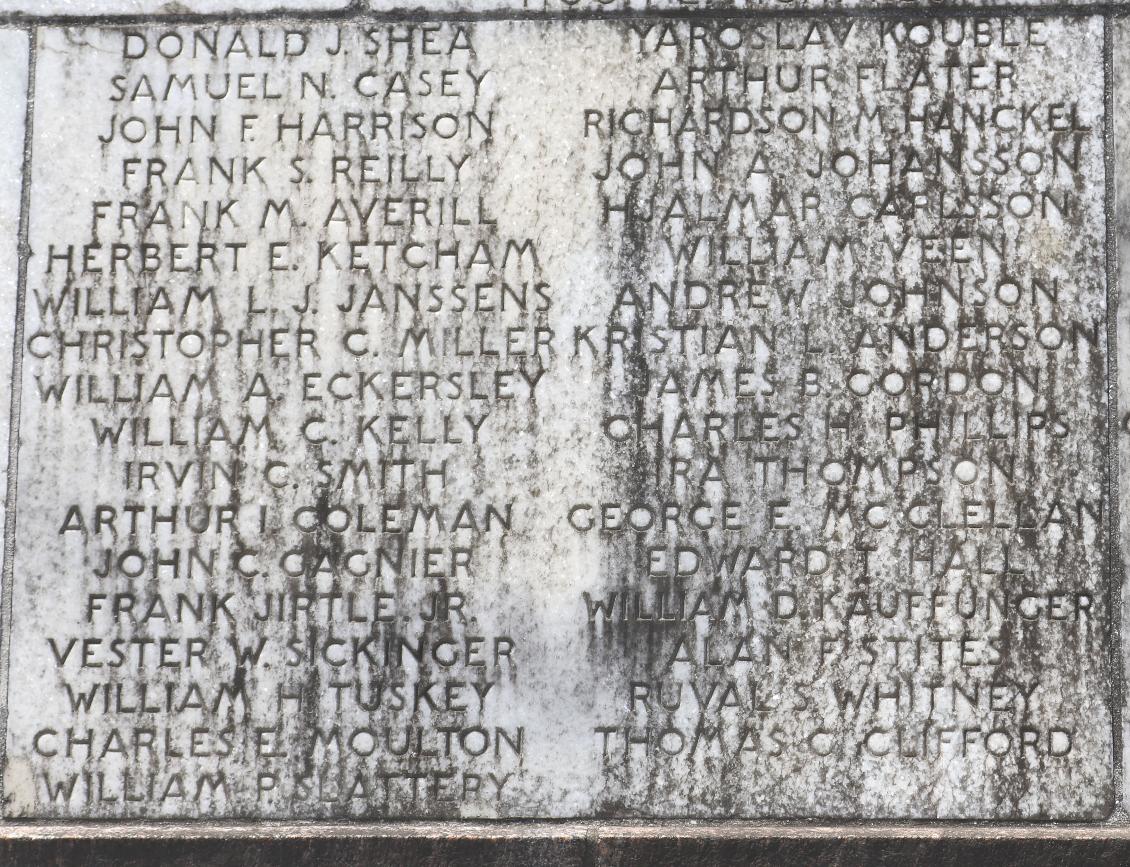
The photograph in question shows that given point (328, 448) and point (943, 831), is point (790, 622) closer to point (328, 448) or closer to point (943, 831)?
point (943, 831)

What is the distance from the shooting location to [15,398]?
4.98m

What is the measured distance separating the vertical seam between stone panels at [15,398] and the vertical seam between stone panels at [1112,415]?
418 centimetres

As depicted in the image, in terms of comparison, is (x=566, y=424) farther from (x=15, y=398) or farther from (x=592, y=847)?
(x=15, y=398)

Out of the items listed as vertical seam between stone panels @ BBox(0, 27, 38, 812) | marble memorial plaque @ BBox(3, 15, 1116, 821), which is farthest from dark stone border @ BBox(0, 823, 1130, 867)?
vertical seam between stone panels @ BBox(0, 27, 38, 812)

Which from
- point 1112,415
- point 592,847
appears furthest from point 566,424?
point 1112,415

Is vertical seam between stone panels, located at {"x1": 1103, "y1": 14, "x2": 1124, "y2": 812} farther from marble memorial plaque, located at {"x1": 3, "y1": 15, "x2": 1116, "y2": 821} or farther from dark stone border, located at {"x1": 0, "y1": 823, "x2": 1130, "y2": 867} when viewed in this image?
dark stone border, located at {"x1": 0, "y1": 823, "x2": 1130, "y2": 867}

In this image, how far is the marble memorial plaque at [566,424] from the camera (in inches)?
188

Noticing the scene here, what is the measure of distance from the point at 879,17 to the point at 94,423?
11.4 ft

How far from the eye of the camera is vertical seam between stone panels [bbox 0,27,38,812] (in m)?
4.85

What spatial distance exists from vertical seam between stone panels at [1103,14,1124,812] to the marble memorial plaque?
3 centimetres

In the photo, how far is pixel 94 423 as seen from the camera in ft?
16.3

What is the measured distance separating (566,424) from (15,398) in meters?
2.17

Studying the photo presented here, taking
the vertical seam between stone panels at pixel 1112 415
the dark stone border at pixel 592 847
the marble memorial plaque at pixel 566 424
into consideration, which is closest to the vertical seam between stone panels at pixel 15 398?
the marble memorial plaque at pixel 566 424

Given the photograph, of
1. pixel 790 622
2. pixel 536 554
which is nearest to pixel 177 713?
pixel 536 554
